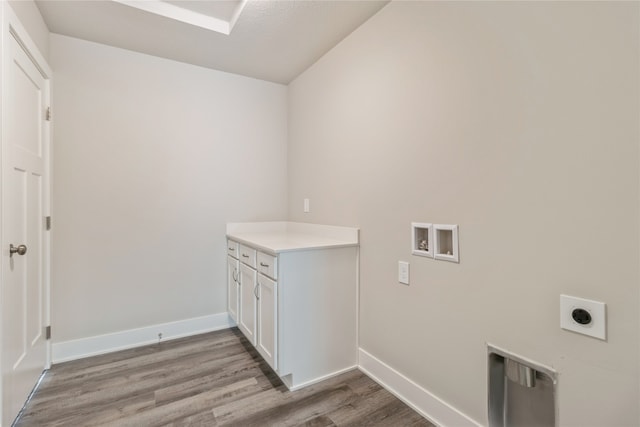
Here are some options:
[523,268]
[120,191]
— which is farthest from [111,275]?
[523,268]

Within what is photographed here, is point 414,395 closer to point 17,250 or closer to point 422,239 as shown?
point 422,239

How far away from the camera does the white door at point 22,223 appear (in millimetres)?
1507

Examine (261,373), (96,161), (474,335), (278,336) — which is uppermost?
(96,161)

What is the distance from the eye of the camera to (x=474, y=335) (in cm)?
144

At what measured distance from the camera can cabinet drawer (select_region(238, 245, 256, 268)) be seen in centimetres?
227

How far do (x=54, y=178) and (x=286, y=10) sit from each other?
84.8 inches

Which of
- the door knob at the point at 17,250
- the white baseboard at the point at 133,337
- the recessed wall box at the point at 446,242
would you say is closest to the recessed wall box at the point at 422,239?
the recessed wall box at the point at 446,242

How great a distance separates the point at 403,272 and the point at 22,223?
2.33 m

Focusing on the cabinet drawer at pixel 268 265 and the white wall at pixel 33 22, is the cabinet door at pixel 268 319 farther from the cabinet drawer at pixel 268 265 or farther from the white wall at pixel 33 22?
the white wall at pixel 33 22

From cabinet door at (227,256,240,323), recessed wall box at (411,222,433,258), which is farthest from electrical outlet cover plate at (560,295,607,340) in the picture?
cabinet door at (227,256,240,323)

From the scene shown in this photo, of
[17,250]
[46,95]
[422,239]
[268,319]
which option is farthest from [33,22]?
[422,239]

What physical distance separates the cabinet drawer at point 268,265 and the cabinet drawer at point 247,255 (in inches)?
4.8

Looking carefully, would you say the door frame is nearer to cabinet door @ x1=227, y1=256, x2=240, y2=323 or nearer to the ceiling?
the ceiling

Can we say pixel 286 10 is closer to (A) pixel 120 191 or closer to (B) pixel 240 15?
(B) pixel 240 15
